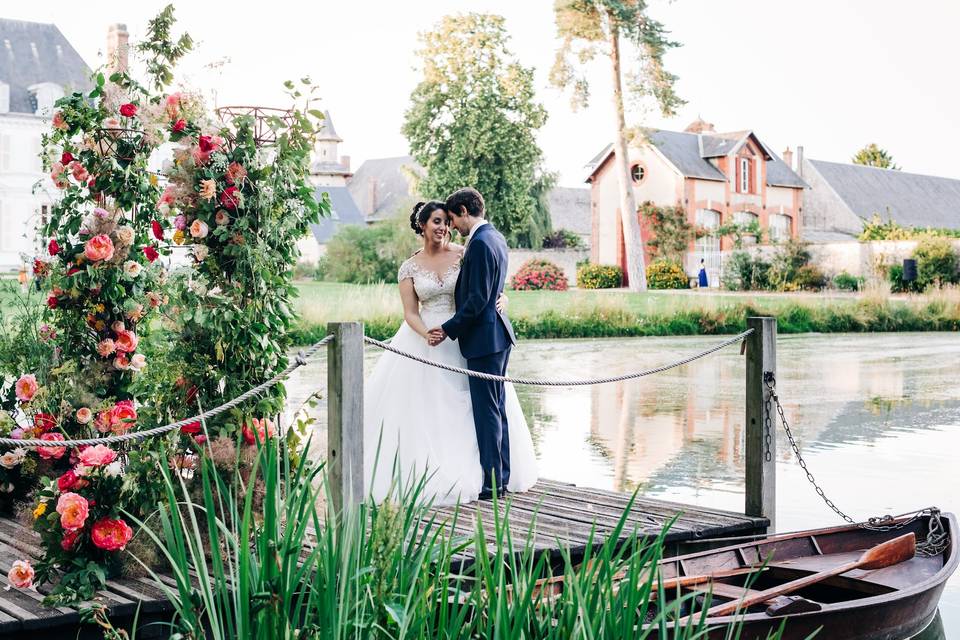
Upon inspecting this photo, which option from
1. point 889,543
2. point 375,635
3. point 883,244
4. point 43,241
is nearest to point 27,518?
point 43,241

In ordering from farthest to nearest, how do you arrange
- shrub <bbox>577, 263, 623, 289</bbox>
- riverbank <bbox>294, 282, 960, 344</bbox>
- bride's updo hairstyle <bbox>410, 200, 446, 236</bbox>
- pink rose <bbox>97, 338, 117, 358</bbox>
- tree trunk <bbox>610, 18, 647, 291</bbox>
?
shrub <bbox>577, 263, 623, 289</bbox> < tree trunk <bbox>610, 18, 647, 291</bbox> < riverbank <bbox>294, 282, 960, 344</bbox> < bride's updo hairstyle <bbox>410, 200, 446, 236</bbox> < pink rose <bbox>97, 338, 117, 358</bbox>

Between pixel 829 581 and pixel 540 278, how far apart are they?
111 feet

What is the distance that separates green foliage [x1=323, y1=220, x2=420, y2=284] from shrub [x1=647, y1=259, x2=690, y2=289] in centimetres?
941

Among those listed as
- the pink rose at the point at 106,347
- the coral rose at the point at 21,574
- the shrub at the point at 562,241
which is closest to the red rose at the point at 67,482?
the coral rose at the point at 21,574

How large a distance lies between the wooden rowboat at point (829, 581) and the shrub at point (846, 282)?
3145 cm

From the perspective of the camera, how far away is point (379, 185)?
74000 mm

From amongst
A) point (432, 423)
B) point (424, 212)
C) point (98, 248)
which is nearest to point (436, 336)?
point (432, 423)

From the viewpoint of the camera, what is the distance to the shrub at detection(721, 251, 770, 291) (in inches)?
1441

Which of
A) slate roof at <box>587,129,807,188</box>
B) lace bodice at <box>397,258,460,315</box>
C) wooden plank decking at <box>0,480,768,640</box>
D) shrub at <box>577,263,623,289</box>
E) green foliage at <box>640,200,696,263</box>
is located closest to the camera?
wooden plank decking at <box>0,480,768,640</box>

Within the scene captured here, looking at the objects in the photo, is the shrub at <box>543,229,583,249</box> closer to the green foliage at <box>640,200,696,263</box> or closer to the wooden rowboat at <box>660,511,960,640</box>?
the green foliage at <box>640,200,696,263</box>

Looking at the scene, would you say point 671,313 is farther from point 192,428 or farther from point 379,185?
point 379,185

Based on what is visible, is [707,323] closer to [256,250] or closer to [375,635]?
[256,250]

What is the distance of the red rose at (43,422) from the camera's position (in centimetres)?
523

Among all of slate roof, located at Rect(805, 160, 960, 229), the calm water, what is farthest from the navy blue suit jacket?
slate roof, located at Rect(805, 160, 960, 229)
